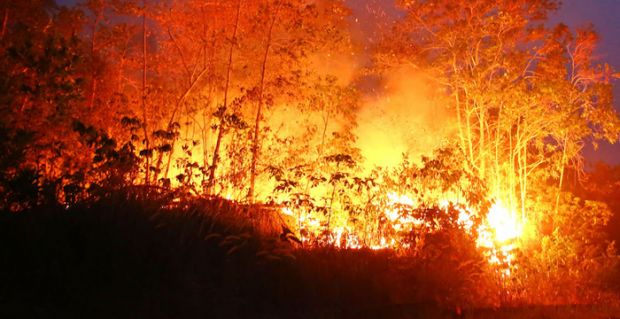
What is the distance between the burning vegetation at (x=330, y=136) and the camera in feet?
24.2

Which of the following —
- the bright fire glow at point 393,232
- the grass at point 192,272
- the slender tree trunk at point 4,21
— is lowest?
the grass at point 192,272

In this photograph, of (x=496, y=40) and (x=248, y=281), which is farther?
(x=496, y=40)

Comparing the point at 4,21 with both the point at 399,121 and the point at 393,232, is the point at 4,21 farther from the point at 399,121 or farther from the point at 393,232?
the point at 399,121

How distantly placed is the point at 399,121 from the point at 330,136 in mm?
3084

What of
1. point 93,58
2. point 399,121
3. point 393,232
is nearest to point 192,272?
point 393,232

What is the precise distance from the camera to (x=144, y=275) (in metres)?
5.93

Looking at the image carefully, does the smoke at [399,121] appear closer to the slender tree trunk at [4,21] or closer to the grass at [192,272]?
the slender tree trunk at [4,21]

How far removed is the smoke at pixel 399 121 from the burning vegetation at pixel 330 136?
0.16 ft

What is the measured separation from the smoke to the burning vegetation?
5 centimetres

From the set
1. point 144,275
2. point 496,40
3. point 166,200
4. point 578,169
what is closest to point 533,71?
point 496,40

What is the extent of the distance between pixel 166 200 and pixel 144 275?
61.8 inches

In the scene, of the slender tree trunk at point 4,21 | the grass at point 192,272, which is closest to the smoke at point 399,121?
the slender tree trunk at point 4,21

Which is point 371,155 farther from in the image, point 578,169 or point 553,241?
point 553,241

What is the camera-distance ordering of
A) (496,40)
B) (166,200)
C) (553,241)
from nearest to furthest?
(166,200)
(553,241)
(496,40)
